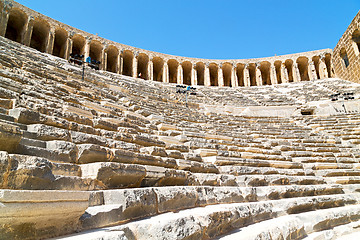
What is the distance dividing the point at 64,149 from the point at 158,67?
25.6 metres

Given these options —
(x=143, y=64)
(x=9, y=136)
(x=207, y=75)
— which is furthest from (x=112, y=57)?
(x=9, y=136)

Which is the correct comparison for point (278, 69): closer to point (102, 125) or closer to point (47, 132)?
point (102, 125)

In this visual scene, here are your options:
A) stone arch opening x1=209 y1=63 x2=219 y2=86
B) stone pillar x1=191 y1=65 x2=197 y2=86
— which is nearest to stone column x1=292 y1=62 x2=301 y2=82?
stone arch opening x1=209 y1=63 x2=219 y2=86

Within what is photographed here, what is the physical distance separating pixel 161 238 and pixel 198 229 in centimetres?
50

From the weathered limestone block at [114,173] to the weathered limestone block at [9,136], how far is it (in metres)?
0.78

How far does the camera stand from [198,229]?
2.54m

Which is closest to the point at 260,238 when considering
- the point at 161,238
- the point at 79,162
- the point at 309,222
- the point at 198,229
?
the point at 198,229

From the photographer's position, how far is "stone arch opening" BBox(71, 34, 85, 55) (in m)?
21.6

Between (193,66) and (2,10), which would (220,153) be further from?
(193,66)

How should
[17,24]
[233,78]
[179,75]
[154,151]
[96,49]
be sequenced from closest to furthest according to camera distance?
[154,151], [17,24], [96,49], [179,75], [233,78]

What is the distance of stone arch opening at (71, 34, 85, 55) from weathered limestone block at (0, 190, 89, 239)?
73.3ft

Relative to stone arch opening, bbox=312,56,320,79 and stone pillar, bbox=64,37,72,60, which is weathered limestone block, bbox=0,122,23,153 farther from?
stone arch opening, bbox=312,56,320,79

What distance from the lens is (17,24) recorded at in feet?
62.8

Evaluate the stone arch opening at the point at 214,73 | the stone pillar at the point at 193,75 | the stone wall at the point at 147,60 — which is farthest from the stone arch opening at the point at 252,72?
the stone pillar at the point at 193,75
